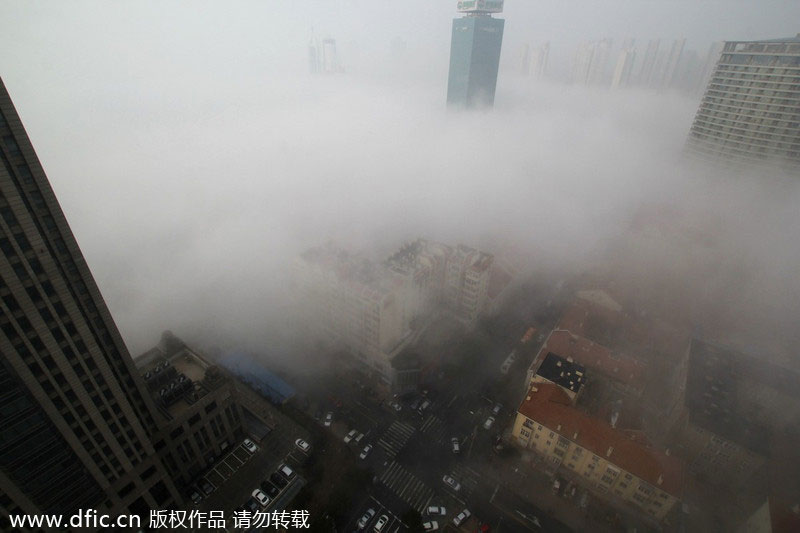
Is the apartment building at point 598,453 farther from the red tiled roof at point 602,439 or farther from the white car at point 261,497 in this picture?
the white car at point 261,497

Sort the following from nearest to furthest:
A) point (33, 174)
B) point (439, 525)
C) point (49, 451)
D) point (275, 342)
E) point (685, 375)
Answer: point (33, 174) → point (49, 451) → point (439, 525) → point (685, 375) → point (275, 342)

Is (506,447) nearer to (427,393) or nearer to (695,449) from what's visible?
(427,393)

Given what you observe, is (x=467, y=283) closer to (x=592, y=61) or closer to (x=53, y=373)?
(x=53, y=373)

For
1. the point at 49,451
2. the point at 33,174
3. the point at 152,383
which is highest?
the point at 33,174

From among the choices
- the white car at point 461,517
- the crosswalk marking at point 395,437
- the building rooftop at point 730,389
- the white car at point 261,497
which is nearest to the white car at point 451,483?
the white car at point 461,517

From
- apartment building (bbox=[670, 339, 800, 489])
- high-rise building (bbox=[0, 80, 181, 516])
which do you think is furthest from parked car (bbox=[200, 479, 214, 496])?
apartment building (bbox=[670, 339, 800, 489])

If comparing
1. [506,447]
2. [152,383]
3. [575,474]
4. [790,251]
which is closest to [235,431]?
[152,383]
